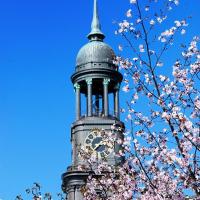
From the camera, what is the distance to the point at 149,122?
1797 cm

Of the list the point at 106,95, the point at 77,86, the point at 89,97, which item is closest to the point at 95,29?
the point at 77,86

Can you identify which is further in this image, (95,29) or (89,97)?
(95,29)

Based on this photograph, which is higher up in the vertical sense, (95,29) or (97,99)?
(95,29)

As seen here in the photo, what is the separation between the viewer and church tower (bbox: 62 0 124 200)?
57956 millimetres

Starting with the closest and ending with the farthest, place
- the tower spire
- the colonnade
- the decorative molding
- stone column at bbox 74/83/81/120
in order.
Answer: the colonnade → stone column at bbox 74/83/81/120 → the decorative molding → the tower spire

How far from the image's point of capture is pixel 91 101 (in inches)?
2297

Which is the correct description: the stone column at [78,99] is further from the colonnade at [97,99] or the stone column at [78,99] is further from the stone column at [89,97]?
the stone column at [89,97]

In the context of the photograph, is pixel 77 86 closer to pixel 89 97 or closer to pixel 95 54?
pixel 89 97

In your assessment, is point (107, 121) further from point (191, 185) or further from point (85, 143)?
point (191, 185)

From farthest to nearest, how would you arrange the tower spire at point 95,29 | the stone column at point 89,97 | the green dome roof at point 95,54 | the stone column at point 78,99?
the tower spire at point 95,29
the green dome roof at point 95,54
the stone column at point 78,99
the stone column at point 89,97

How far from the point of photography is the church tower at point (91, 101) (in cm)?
5796

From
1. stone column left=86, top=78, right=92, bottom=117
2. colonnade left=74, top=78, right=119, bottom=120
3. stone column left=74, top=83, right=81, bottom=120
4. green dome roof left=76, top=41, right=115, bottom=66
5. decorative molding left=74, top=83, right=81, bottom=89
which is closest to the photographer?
stone column left=86, top=78, right=92, bottom=117

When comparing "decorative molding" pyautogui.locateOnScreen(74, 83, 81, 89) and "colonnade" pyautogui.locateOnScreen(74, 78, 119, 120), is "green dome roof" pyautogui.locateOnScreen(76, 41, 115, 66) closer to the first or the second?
"decorative molding" pyautogui.locateOnScreen(74, 83, 81, 89)

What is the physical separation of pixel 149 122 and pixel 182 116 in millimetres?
2256
